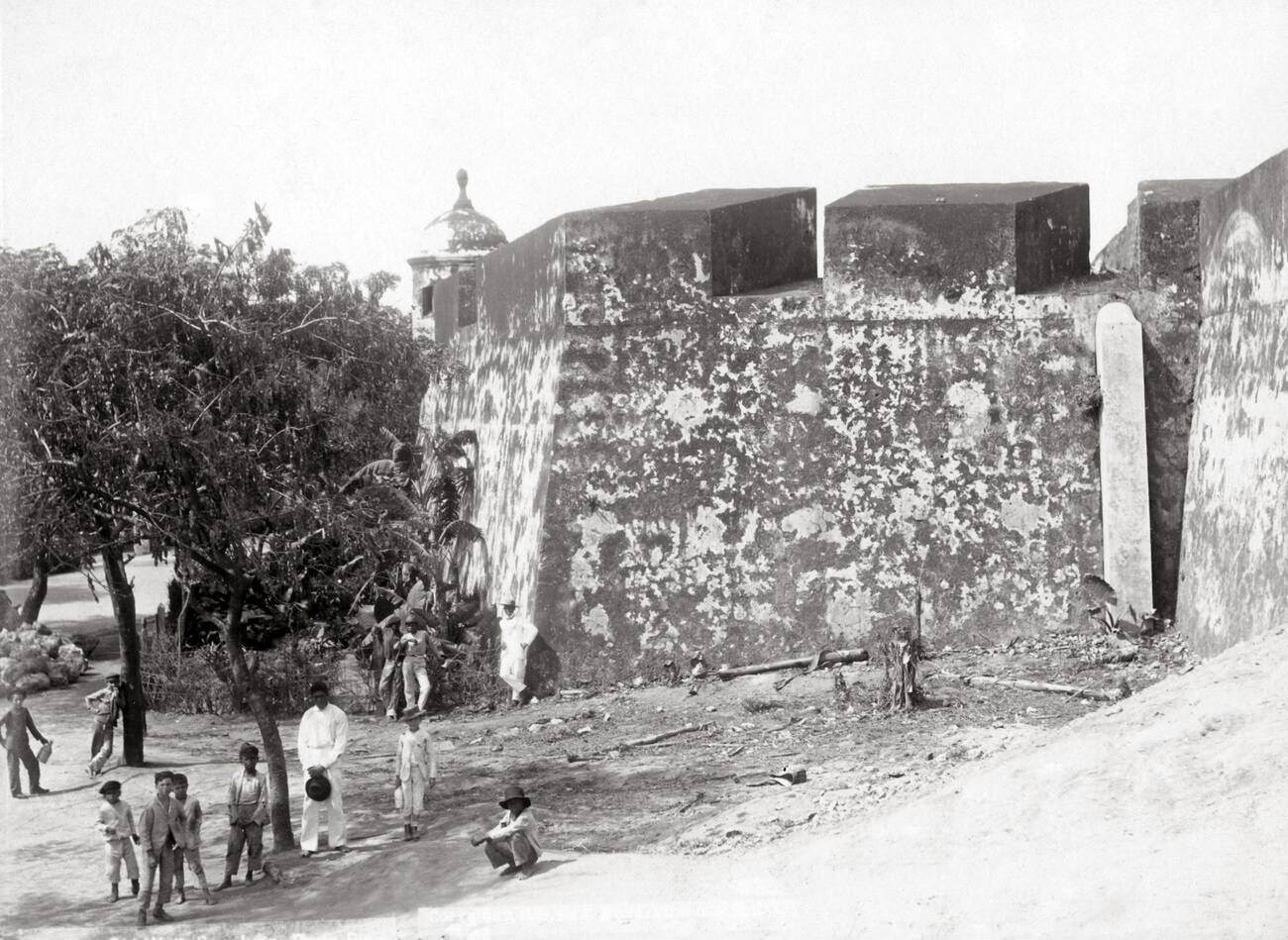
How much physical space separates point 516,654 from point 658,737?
2.14 m

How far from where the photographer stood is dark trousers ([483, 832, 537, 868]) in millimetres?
8070

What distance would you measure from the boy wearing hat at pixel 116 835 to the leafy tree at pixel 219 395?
1.05m

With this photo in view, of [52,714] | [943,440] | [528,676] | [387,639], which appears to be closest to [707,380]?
[943,440]

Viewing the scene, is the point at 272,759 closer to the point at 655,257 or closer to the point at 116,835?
the point at 116,835

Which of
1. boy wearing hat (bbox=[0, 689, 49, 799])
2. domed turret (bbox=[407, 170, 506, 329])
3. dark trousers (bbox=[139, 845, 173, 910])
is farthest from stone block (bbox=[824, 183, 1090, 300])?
domed turret (bbox=[407, 170, 506, 329])

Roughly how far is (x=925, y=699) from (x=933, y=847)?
12.8 ft

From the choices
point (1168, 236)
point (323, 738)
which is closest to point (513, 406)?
point (323, 738)

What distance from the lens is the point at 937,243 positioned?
12.2m

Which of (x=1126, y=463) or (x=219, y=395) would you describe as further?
(x=1126, y=463)

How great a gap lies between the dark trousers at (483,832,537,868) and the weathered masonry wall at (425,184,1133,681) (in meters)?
4.31

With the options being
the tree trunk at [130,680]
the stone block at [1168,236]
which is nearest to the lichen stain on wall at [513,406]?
the tree trunk at [130,680]

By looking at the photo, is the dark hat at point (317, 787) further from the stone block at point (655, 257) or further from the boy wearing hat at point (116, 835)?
the stone block at point (655, 257)

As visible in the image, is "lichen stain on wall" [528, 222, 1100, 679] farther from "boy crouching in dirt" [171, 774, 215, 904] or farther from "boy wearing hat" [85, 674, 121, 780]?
"boy crouching in dirt" [171, 774, 215, 904]

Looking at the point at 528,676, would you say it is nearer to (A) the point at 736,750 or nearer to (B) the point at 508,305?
(A) the point at 736,750
